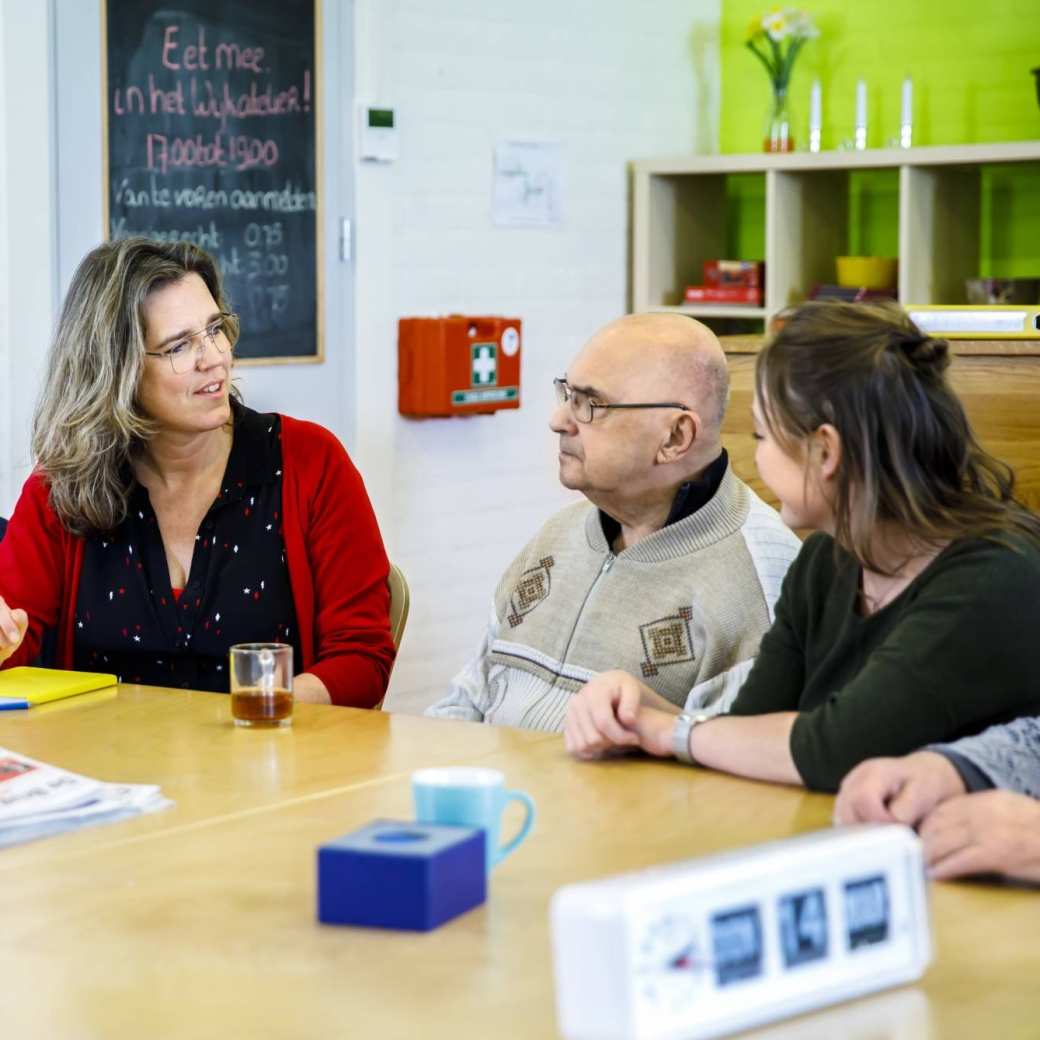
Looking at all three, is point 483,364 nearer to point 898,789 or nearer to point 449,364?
point 449,364

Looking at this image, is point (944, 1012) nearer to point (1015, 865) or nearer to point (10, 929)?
point (1015, 865)

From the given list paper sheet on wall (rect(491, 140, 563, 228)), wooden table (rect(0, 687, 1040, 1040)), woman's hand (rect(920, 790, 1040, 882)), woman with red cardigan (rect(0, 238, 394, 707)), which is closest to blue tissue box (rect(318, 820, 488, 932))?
wooden table (rect(0, 687, 1040, 1040))

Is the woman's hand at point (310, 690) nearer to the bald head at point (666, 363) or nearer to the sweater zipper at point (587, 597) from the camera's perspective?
the sweater zipper at point (587, 597)

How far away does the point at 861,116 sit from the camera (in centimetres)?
537

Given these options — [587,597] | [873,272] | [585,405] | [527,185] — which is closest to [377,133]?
[527,185]

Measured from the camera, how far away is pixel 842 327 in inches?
77.6

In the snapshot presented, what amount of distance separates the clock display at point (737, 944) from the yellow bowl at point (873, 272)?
425cm

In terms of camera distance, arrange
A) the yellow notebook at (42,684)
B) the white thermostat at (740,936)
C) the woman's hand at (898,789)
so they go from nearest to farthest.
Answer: the white thermostat at (740,936), the woman's hand at (898,789), the yellow notebook at (42,684)

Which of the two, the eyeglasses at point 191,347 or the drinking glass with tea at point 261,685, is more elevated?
the eyeglasses at point 191,347

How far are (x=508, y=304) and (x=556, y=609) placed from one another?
2.71m

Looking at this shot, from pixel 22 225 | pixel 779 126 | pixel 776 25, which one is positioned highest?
pixel 776 25

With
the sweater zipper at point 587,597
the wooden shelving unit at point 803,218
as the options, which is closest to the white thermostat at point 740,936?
the sweater zipper at point 587,597

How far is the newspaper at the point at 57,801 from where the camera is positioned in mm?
1791

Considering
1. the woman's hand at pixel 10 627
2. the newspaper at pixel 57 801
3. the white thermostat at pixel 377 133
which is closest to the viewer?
the newspaper at pixel 57 801
